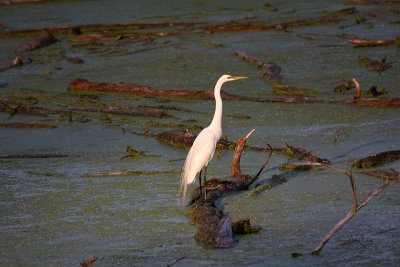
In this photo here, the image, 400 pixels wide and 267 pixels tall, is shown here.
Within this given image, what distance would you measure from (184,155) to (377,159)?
226 centimetres

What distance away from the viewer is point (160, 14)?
2133cm

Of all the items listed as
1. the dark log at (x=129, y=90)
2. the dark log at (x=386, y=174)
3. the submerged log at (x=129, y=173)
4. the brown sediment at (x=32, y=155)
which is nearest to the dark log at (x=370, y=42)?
the dark log at (x=129, y=90)

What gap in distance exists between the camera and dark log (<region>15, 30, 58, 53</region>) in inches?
731

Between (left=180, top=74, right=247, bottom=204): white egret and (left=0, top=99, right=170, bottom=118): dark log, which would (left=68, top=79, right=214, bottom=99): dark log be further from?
(left=180, top=74, right=247, bottom=204): white egret

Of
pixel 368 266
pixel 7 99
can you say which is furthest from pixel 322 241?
pixel 7 99

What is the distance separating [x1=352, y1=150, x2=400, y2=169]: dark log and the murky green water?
14 centimetres

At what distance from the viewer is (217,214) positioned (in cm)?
808

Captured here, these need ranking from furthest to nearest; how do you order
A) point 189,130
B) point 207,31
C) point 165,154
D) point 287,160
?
point 207,31 → point 189,130 → point 165,154 → point 287,160

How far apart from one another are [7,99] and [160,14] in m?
7.22

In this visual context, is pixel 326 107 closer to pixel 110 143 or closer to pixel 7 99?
pixel 110 143

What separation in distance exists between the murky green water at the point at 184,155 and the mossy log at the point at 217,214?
3.8 inches

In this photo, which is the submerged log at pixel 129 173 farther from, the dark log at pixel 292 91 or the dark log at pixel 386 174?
the dark log at pixel 292 91

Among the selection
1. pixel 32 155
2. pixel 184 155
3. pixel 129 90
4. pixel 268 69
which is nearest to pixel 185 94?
pixel 129 90

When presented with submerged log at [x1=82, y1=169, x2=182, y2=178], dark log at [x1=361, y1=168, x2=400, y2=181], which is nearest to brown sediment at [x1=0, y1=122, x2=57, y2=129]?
submerged log at [x1=82, y1=169, x2=182, y2=178]
